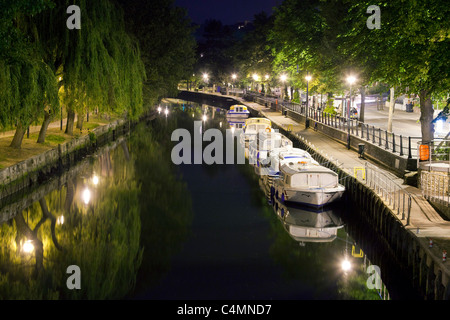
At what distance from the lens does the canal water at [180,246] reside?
783 inches

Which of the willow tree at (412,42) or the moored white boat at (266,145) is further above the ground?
the willow tree at (412,42)

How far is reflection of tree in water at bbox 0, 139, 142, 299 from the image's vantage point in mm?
19703

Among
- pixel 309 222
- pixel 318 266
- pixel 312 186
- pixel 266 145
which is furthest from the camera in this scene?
pixel 266 145

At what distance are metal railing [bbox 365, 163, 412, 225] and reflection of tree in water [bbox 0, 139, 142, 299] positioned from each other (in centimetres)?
1046

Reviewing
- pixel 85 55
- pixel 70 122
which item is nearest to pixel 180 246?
pixel 85 55

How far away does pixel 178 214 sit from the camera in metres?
29.8

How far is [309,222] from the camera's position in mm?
28312

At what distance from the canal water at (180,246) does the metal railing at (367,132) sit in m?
4.83

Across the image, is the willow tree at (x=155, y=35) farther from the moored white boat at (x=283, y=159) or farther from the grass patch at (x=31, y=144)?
the moored white boat at (x=283, y=159)

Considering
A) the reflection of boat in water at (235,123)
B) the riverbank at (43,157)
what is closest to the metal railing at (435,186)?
the riverbank at (43,157)

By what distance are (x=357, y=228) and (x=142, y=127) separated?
4904 cm

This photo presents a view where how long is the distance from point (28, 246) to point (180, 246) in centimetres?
614

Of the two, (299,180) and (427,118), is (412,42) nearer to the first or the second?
(299,180)
